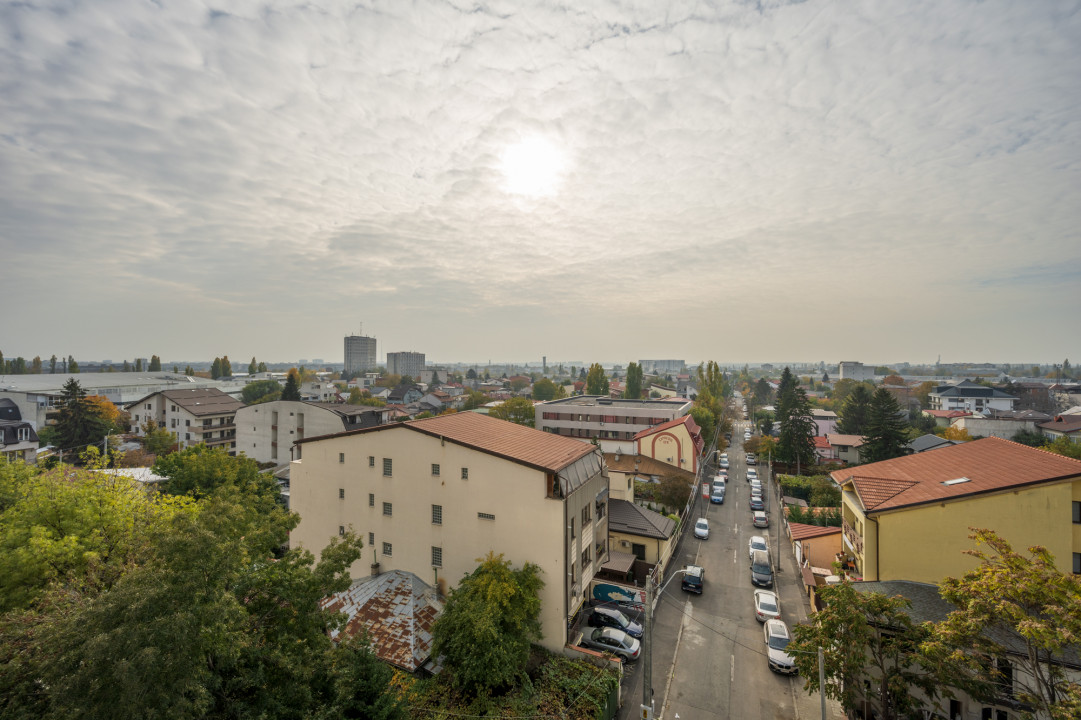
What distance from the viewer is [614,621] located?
77.6 feet

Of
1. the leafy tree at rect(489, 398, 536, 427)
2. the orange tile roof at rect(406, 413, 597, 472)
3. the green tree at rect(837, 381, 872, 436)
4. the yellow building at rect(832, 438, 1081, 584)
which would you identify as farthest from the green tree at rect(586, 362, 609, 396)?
the yellow building at rect(832, 438, 1081, 584)

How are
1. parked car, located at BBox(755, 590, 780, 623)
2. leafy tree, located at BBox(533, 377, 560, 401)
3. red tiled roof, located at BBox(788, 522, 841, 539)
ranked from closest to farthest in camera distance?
parked car, located at BBox(755, 590, 780, 623) < red tiled roof, located at BBox(788, 522, 841, 539) < leafy tree, located at BBox(533, 377, 560, 401)

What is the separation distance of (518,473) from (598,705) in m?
9.51

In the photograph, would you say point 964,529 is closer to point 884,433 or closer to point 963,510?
point 963,510

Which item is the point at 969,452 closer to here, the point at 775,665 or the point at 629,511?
the point at 775,665

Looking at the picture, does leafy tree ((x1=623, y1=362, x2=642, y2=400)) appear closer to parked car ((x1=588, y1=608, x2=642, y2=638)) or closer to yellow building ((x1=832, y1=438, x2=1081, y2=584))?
yellow building ((x1=832, y1=438, x2=1081, y2=584))

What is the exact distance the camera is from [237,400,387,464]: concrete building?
2249 inches

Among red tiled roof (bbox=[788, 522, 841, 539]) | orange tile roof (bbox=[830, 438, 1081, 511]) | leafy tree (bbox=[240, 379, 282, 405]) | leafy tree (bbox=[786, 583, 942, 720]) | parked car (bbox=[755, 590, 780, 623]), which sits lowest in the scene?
parked car (bbox=[755, 590, 780, 623])

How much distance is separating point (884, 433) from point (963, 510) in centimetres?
3637

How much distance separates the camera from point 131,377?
394 feet

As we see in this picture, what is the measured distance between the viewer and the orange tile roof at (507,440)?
886 inches

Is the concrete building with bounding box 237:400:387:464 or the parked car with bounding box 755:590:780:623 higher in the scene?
the concrete building with bounding box 237:400:387:464

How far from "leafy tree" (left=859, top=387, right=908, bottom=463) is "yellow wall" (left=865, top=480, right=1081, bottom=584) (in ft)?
114

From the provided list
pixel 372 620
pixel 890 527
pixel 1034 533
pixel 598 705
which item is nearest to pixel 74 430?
pixel 372 620
